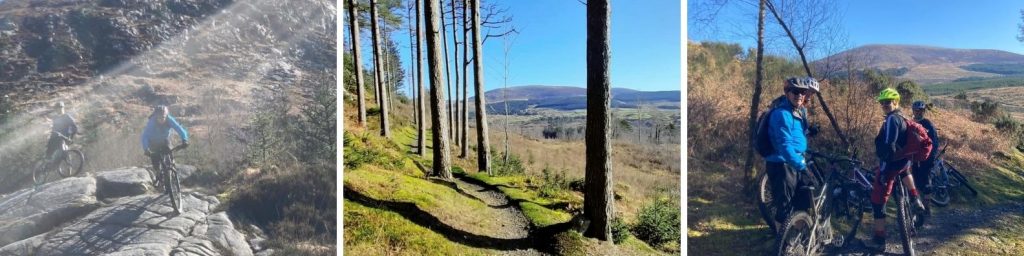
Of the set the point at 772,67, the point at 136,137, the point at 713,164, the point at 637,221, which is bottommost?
the point at 637,221

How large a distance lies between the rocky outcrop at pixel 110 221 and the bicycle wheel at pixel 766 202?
4478 mm

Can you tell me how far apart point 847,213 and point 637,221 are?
10.9 feet

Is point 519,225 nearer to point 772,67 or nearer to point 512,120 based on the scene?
point 772,67

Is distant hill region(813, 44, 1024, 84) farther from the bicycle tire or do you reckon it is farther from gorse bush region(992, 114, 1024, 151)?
the bicycle tire

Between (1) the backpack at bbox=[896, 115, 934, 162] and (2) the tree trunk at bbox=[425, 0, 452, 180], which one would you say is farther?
(2) the tree trunk at bbox=[425, 0, 452, 180]

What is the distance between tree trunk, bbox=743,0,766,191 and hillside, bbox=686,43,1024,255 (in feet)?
0.17

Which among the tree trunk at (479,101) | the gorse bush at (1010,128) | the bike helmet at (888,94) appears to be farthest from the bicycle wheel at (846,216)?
the tree trunk at (479,101)

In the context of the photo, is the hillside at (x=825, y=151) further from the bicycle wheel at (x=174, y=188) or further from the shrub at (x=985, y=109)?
the bicycle wheel at (x=174, y=188)

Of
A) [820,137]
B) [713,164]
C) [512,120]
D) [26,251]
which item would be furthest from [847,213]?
[512,120]

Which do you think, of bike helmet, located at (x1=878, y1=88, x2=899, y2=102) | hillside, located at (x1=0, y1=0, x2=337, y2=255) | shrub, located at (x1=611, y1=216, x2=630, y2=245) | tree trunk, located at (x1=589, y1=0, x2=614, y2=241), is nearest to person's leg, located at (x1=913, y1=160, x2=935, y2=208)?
bike helmet, located at (x1=878, y1=88, x2=899, y2=102)

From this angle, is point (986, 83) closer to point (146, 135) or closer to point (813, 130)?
point (813, 130)

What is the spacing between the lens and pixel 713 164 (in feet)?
17.5

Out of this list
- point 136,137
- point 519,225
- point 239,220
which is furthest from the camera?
point 519,225

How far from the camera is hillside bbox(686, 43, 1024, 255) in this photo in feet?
16.2
